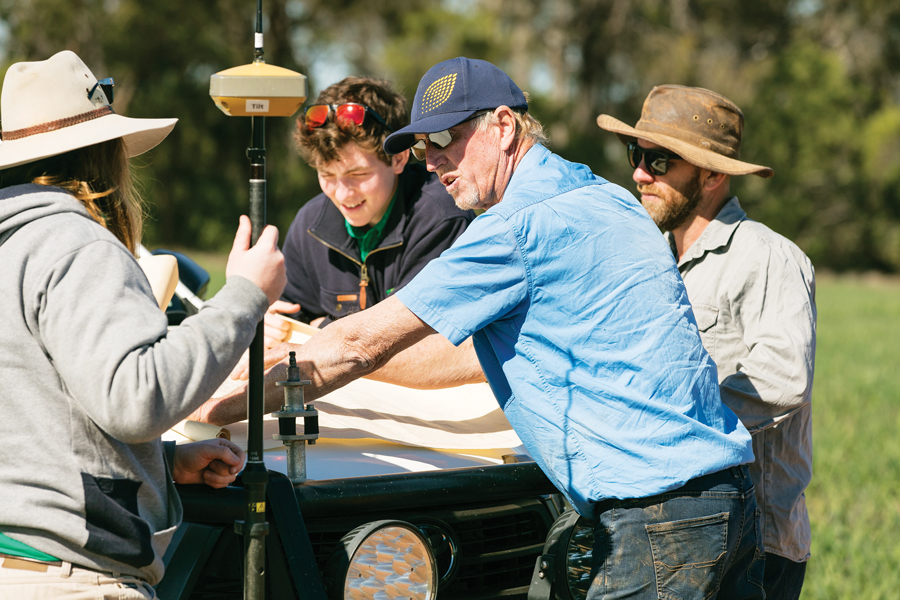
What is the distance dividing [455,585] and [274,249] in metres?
1.09

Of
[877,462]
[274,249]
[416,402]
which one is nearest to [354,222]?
[416,402]

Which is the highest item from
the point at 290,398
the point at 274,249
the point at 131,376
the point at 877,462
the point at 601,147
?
the point at 274,249

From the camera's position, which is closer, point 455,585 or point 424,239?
point 455,585

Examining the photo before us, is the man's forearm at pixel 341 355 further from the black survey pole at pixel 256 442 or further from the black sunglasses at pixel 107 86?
the black sunglasses at pixel 107 86

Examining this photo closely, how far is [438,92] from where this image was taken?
100 inches

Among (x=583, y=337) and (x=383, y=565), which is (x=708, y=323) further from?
(x=383, y=565)

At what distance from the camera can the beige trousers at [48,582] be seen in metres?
1.70

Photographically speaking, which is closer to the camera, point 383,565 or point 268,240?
point 268,240

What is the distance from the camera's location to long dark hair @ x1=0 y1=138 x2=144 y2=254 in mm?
1856

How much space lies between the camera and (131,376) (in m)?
1.62

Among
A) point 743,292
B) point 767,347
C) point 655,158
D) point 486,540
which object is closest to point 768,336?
point 767,347

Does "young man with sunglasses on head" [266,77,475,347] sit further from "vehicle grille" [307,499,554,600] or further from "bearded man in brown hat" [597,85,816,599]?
"vehicle grille" [307,499,554,600]

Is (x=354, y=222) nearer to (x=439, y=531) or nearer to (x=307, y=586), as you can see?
(x=439, y=531)

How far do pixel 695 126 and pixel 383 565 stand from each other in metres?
2.01
